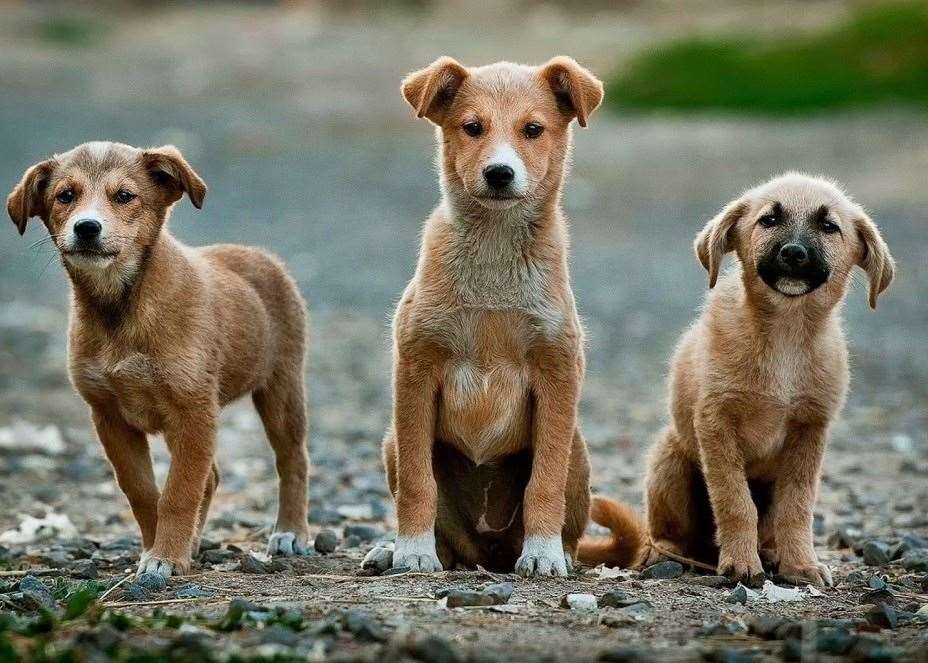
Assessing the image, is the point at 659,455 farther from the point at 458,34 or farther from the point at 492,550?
the point at 458,34

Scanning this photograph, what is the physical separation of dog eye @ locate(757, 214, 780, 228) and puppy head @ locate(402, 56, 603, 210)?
865mm

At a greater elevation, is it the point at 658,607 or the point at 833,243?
the point at 833,243

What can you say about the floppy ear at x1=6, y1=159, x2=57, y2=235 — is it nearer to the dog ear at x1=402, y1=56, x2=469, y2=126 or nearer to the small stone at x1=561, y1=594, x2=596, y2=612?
the dog ear at x1=402, y1=56, x2=469, y2=126

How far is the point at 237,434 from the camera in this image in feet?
34.7

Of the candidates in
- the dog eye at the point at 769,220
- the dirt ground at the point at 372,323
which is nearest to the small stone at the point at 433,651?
the dirt ground at the point at 372,323

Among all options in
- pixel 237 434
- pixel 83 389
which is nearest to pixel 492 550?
pixel 83 389

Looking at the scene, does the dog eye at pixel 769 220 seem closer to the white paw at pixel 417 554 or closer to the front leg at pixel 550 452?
the front leg at pixel 550 452

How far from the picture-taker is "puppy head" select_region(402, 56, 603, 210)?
6059 mm

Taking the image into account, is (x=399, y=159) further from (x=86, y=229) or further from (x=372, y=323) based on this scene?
(x=86, y=229)

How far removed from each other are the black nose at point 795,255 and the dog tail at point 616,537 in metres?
1.51

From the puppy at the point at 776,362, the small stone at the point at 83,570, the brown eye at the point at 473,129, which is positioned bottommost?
the small stone at the point at 83,570

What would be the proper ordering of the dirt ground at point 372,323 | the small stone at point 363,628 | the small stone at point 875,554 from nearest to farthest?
1. the small stone at point 363,628
2. the dirt ground at point 372,323
3. the small stone at point 875,554

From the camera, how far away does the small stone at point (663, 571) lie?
6.24 metres

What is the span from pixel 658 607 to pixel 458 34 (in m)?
29.1
